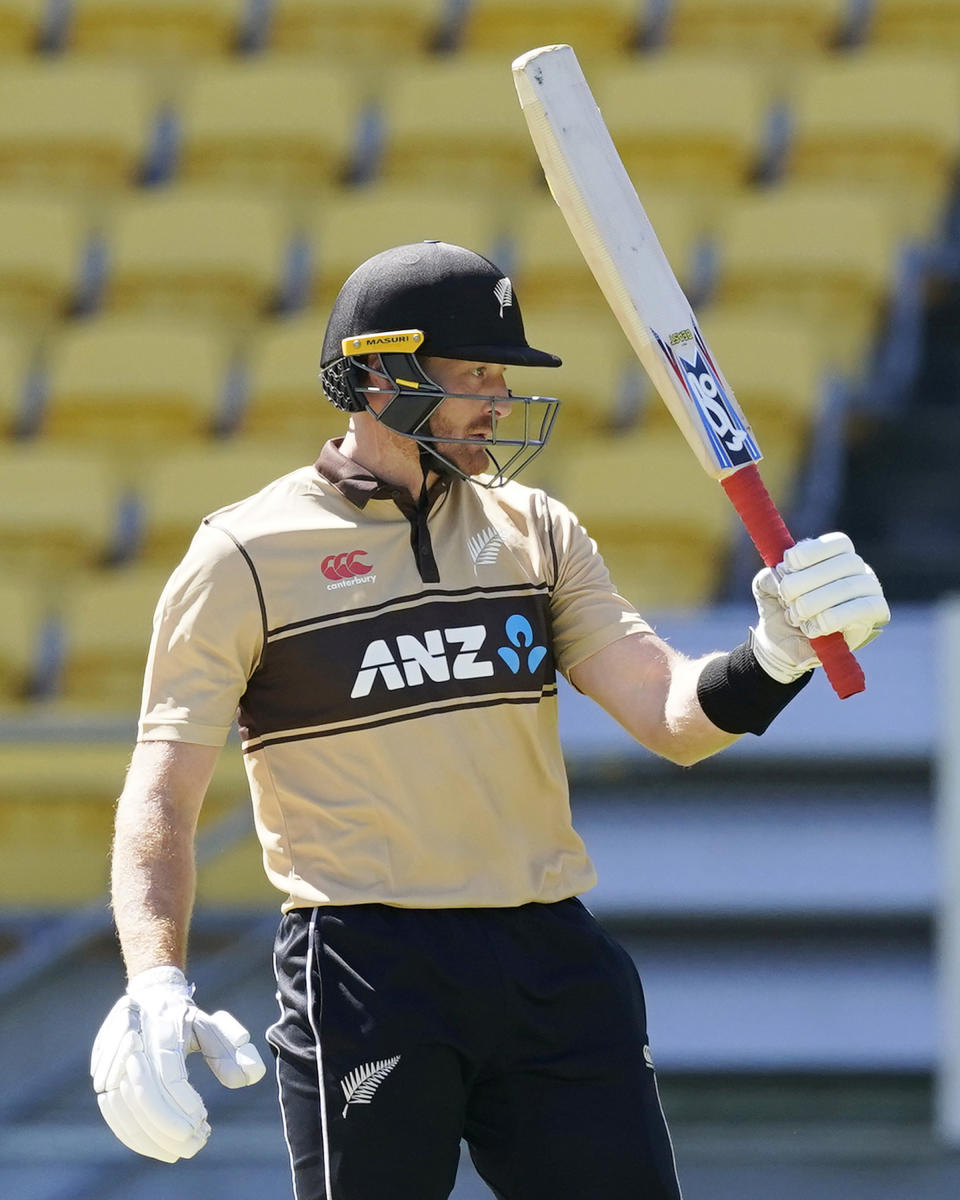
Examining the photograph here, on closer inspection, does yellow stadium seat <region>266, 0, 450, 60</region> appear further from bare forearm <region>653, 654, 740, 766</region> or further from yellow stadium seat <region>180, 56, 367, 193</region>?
bare forearm <region>653, 654, 740, 766</region>

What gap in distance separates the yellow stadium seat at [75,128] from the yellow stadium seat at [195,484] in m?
1.70

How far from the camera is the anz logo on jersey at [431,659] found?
2193mm

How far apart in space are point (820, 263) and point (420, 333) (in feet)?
11.3

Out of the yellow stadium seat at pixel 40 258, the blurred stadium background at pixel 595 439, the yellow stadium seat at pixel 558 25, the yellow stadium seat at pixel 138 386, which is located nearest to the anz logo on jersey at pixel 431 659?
the blurred stadium background at pixel 595 439

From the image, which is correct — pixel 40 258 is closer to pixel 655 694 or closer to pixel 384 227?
pixel 384 227

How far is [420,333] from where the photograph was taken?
226cm

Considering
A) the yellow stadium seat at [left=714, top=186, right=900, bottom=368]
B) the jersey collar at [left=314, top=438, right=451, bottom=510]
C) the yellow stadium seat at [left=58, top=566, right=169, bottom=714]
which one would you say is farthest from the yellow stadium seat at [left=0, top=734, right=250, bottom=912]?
the yellow stadium seat at [left=714, top=186, right=900, bottom=368]

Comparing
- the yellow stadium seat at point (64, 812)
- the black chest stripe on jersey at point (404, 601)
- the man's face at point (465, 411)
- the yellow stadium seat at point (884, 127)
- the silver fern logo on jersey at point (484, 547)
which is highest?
the yellow stadium seat at point (884, 127)

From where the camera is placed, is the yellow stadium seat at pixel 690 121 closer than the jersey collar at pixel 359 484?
No

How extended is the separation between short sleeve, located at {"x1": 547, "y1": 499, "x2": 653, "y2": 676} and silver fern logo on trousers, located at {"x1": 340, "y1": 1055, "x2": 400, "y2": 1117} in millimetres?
543

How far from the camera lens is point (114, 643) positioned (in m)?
4.86

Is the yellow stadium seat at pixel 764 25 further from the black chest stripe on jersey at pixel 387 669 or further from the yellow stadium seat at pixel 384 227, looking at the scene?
the black chest stripe on jersey at pixel 387 669

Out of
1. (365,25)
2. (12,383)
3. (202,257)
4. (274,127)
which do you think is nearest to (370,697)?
(12,383)

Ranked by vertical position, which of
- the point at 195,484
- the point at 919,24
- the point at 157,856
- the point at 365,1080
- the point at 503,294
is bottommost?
the point at 365,1080
